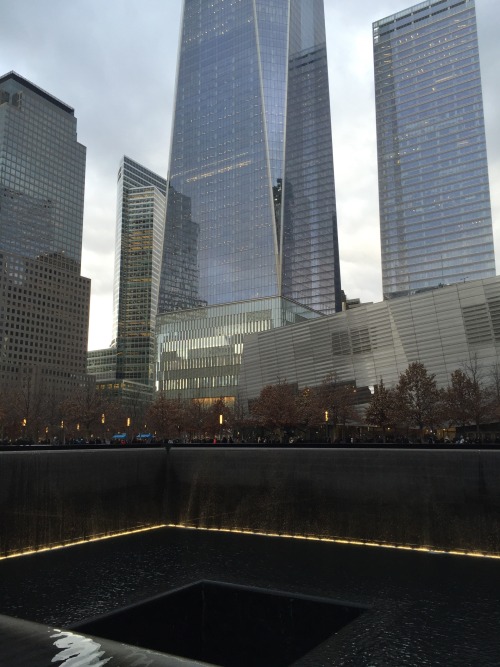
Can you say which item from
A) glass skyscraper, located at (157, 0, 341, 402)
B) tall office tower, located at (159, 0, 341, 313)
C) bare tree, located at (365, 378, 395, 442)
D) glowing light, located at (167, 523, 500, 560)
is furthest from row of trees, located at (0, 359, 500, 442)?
tall office tower, located at (159, 0, 341, 313)

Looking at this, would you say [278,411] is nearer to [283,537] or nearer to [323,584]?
[283,537]

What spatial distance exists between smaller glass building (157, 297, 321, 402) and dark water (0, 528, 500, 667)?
12107 centimetres

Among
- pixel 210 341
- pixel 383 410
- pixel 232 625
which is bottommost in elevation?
pixel 232 625

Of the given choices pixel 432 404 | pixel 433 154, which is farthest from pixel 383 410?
pixel 433 154

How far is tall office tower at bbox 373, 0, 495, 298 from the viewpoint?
6914 inches

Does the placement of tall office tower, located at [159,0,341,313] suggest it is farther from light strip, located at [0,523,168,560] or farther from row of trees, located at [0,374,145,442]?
light strip, located at [0,523,168,560]

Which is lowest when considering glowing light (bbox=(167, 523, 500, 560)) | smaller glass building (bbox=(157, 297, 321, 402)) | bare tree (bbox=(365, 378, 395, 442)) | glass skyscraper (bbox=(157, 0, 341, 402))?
glowing light (bbox=(167, 523, 500, 560))

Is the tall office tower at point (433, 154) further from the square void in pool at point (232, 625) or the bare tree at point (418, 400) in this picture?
the square void in pool at point (232, 625)

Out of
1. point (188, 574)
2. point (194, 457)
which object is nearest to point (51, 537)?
point (188, 574)

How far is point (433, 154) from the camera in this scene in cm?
→ 18450

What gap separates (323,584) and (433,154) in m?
185

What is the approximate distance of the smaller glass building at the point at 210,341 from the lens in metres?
154

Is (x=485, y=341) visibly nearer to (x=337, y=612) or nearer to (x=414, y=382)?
(x=414, y=382)

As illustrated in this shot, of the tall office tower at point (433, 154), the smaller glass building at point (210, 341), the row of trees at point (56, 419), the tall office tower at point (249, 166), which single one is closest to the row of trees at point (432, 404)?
the row of trees at point (56, 419)
